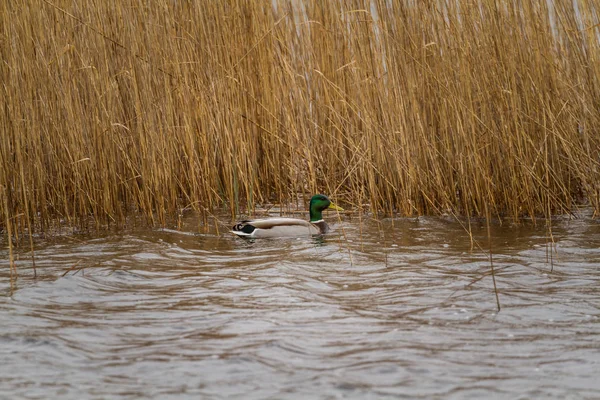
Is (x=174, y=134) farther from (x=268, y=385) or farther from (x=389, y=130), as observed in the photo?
(x=268, y=385)

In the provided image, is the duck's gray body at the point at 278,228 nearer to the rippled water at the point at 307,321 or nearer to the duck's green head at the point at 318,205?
the duck's green head at the point at 318,205

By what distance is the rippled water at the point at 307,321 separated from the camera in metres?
3.10

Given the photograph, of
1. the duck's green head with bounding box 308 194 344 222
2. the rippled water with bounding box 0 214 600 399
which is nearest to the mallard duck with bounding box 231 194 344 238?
the duck's green head with bounding box 308 194 344 222

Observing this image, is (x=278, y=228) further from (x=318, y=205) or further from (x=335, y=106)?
(x=335, y=106)

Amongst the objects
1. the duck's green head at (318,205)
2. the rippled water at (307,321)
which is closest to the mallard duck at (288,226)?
the duck's green head at (318,205)

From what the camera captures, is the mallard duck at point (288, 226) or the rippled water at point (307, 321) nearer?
the rippled water at point (307, 321)

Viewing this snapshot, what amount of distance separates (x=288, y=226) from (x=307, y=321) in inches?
108

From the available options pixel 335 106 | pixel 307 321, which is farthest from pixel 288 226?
pixel 307 321

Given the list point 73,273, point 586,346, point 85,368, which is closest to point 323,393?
point 85,368

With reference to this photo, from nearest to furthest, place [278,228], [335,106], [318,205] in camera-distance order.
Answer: [278,228], [318,205], [335,106]

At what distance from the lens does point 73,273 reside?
5023 mm

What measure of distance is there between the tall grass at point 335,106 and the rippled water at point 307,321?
525 millimetres

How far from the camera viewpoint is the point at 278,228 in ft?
21.6

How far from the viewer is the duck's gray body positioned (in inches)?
252
